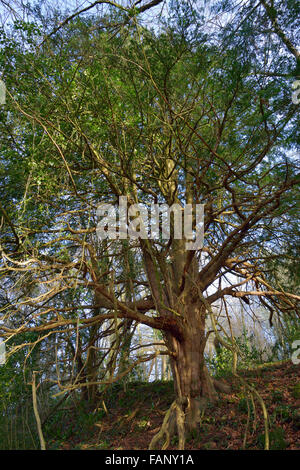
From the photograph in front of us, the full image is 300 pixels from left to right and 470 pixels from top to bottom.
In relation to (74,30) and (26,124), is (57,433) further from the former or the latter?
(74,30)

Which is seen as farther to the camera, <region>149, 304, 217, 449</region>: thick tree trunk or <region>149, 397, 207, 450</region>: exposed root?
<region>149, 304, 217, 449</region>: thick tree trunk

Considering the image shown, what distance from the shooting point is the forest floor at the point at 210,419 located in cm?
361

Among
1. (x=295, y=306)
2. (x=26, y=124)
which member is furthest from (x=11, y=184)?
(x=295, y=306)

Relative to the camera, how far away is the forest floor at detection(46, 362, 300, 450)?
3.61 metres

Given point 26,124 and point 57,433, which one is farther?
point 57,433

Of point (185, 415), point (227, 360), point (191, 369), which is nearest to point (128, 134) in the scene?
point (191, 369)

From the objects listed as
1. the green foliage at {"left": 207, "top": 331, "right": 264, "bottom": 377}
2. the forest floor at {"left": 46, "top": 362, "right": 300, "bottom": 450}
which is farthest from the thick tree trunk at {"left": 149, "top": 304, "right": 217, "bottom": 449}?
the green foliage at {"left": 207, "top": 331, "right": 264, "bottom": 377}

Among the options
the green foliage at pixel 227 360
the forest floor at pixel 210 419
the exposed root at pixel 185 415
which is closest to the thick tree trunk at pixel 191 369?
the exposed root at pixel 185 415

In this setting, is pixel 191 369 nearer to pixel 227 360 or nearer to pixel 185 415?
pixel 185 415

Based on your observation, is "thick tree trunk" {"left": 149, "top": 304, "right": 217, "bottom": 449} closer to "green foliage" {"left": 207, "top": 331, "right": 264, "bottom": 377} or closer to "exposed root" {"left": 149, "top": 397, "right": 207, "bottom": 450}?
"exposed root" {"left": 149, "top": 397, "right": 207, "bottom": 450}

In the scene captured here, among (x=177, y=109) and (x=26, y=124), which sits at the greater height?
(x=177, y=109)
